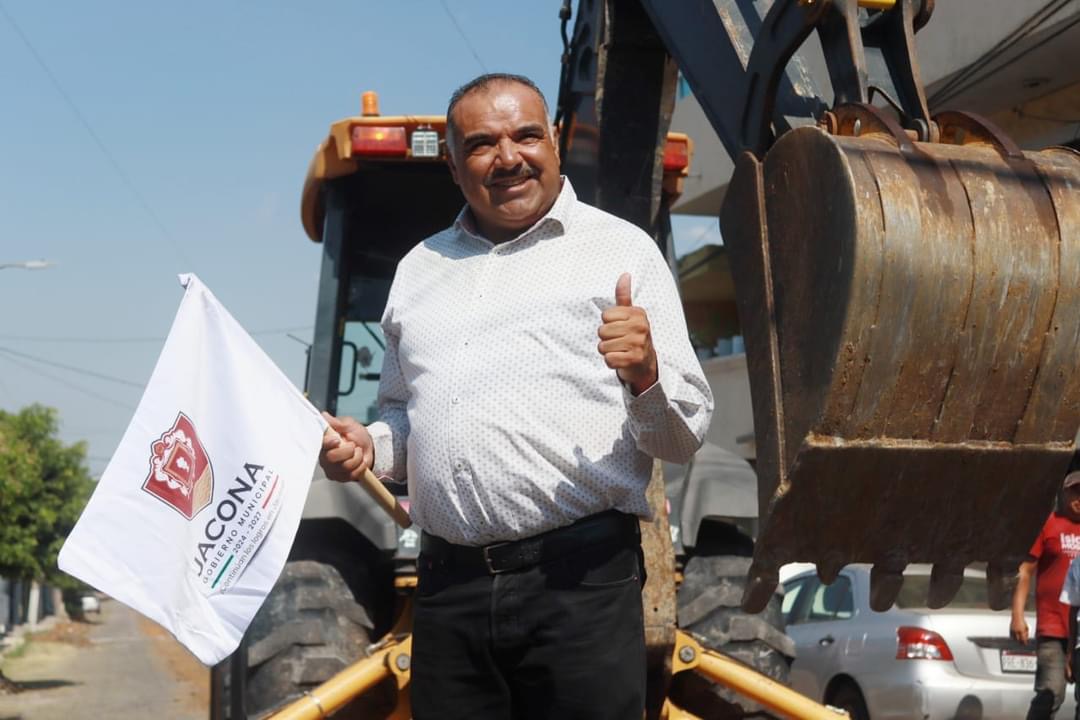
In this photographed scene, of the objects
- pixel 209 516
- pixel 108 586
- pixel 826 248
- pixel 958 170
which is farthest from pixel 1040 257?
pixel 108 586

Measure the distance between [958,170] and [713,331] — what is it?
24669 millimetres

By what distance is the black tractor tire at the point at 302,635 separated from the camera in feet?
16.1

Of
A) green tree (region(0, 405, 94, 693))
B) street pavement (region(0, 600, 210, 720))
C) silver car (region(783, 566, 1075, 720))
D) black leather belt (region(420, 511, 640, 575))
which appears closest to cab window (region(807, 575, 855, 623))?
silver car (region(783, 566, 1075, 720))

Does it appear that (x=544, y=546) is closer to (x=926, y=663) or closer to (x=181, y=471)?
(x=181, y=471)

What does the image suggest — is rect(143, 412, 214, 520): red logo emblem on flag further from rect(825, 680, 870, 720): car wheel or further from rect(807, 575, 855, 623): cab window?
rect(807, 575, 855, 623): cab window

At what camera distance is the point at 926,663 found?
9.64 metres

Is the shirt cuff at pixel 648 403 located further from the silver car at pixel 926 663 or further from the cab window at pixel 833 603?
the cab window at pixel 833 603

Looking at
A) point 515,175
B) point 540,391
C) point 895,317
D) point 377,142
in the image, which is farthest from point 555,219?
point 377,142

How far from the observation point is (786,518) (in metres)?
3.00

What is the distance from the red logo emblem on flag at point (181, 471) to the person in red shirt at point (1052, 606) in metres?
6.34

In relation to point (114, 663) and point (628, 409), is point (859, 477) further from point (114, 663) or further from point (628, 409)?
point (114, 663)

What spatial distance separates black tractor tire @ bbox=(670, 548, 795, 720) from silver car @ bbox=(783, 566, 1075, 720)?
4.23 metres

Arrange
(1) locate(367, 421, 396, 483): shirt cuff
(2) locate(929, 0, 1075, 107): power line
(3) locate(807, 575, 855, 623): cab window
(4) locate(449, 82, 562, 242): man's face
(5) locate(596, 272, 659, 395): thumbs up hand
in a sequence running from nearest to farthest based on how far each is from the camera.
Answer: (5) locate(596, 272, 659, 395): thumbs up hand
(4) locate(449, 82, 562, 242): man's face
(1) locate(367, 421, 396, 483): shirt cuff
(3) locate(807, 575, 855, 623): cab window
(2) locate(929, 0, 1075, 107): power line

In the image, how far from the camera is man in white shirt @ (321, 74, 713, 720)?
3035mm
